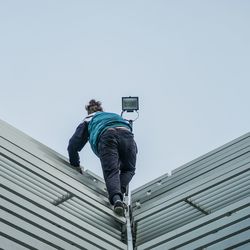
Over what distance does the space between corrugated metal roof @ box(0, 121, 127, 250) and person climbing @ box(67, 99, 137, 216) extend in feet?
0.75

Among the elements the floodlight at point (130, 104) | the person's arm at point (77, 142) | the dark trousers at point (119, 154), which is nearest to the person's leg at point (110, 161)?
the dark trousers at point (119, 154)

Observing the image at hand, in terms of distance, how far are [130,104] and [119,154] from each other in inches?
107

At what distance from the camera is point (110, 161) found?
570 cm

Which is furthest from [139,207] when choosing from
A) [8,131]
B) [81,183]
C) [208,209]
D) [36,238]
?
[36,238]

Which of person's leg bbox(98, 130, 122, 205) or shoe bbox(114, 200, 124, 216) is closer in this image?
shoe bbox(114, 200, 124, 216)

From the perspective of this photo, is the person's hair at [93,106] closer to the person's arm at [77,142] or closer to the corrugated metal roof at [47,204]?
the person's arm at [77,142]

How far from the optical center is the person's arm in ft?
21.0

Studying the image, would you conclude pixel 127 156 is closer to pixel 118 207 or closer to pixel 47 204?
pixel 118 207

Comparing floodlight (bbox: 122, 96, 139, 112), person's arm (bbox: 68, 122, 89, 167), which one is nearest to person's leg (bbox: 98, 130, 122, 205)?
person's arm (bbox: 68, 122, 89, 167)

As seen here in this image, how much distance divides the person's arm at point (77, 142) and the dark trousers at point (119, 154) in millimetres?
455

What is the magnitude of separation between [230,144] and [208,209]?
1.92 metres

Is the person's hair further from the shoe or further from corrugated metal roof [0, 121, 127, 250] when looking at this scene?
the shoe

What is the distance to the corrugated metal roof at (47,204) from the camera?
354cm

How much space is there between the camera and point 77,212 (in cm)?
486
